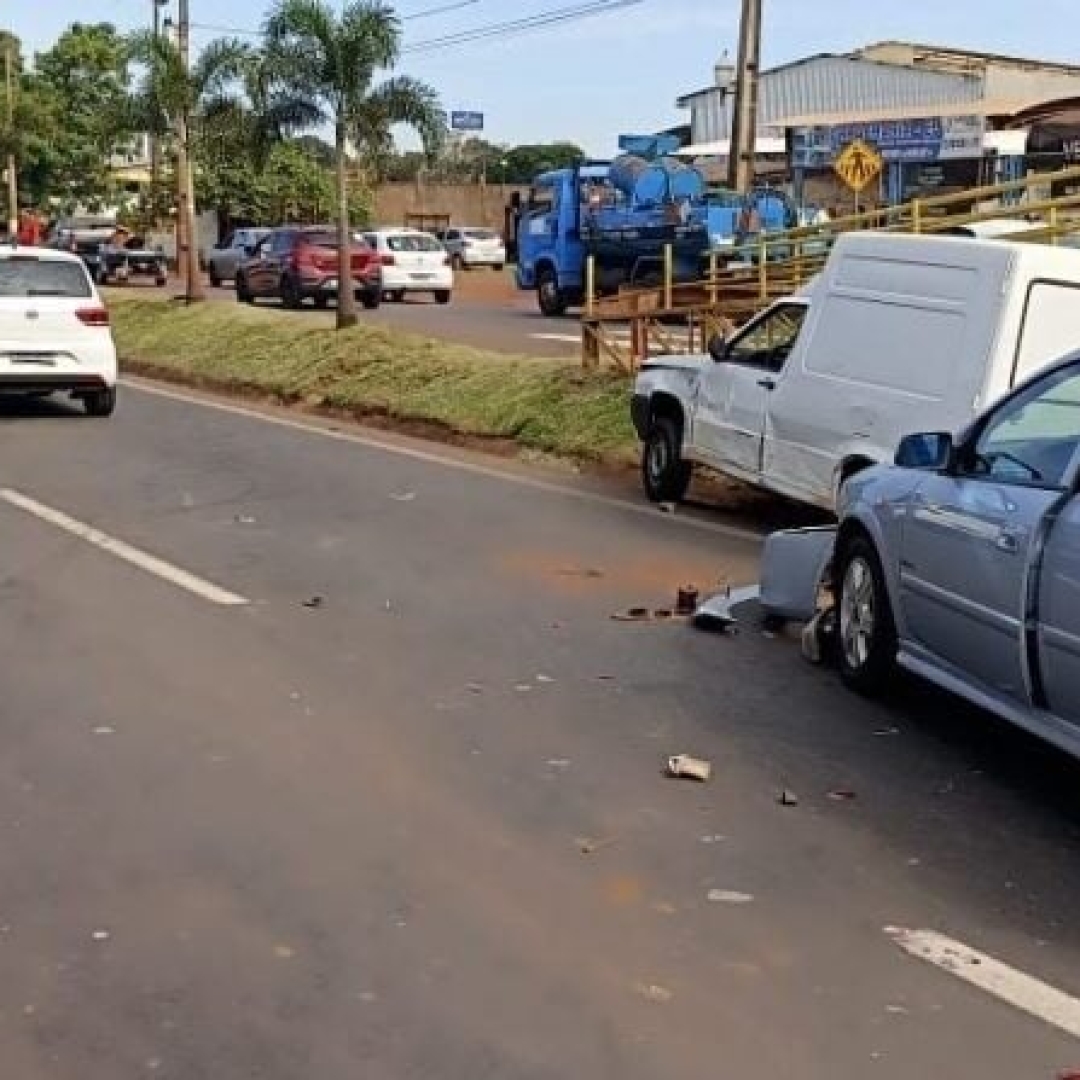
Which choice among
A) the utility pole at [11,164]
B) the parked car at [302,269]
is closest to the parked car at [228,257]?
the parked car at [302,269]

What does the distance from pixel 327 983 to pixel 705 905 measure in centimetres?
115

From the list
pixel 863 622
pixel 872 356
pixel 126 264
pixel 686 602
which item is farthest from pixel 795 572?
pixel 126 264

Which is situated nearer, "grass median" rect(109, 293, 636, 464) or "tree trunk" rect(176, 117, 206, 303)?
"grass median" rect(109, 293, 636, 464)

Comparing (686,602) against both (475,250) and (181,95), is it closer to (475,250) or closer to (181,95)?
(181,95)

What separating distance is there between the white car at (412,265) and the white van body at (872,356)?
27.6 meters

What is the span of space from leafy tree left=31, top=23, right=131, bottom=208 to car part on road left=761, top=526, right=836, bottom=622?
68817 millimetres

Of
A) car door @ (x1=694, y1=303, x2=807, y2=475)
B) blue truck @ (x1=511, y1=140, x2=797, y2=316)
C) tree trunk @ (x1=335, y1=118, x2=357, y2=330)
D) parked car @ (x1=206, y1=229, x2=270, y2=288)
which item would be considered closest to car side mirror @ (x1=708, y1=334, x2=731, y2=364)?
car door @ (x1=694, y1=303, x2=807, y2=475)

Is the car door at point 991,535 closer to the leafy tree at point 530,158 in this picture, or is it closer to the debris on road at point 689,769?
the debris on road at point 689,769

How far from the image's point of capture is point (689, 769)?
21.2ft

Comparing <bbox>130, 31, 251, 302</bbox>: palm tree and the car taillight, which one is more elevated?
<bbox>130, 31, 251, 302</bbox>: palm tree

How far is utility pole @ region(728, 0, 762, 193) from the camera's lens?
30641 millimetres

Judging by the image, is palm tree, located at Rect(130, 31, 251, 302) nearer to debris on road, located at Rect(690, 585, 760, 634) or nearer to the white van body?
the white van body

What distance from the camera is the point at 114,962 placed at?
15.5 ft

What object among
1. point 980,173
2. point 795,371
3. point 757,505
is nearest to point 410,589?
point 795,371
